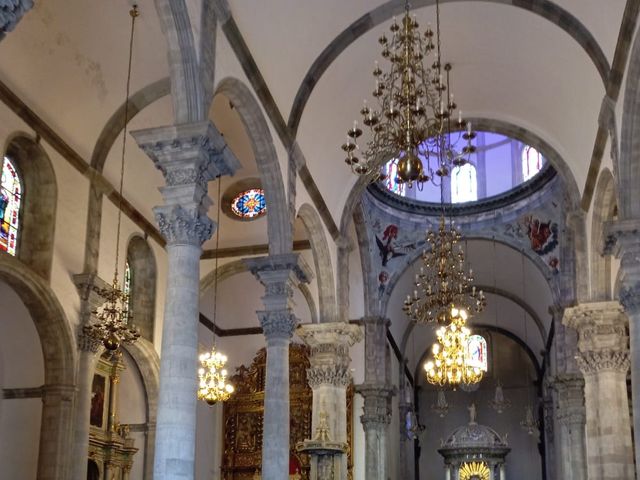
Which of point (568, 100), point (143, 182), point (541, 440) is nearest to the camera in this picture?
point (568, 100)

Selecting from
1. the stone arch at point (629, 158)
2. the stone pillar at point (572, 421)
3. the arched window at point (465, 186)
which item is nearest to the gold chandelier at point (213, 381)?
the stone arch at point (629, 158)

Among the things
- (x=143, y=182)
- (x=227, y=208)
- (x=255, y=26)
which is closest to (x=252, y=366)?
(x=227, y=208)

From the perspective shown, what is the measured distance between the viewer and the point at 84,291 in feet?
47.3

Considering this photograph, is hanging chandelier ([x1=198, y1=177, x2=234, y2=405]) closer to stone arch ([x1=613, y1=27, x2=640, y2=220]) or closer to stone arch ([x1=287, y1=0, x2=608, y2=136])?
stone arch ([x1=287, y1=0, x2=608, y2=136])

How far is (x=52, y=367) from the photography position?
1388 cm

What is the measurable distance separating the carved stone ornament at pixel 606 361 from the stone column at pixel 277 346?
17.6 feet

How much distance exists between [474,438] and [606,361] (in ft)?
51.4

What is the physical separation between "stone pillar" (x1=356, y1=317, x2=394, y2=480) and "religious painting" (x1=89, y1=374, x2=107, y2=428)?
691cm

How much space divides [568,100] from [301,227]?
5926 millimetres

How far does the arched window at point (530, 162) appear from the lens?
2469 cm

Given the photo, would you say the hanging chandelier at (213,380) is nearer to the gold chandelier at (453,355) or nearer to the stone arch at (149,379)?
the stone arch at (149,379)

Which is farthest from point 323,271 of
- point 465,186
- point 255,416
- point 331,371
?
point 465,186

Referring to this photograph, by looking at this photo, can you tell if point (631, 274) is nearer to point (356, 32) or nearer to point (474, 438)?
point (356, 32)

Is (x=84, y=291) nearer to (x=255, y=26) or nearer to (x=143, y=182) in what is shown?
(x=143, y=182)
